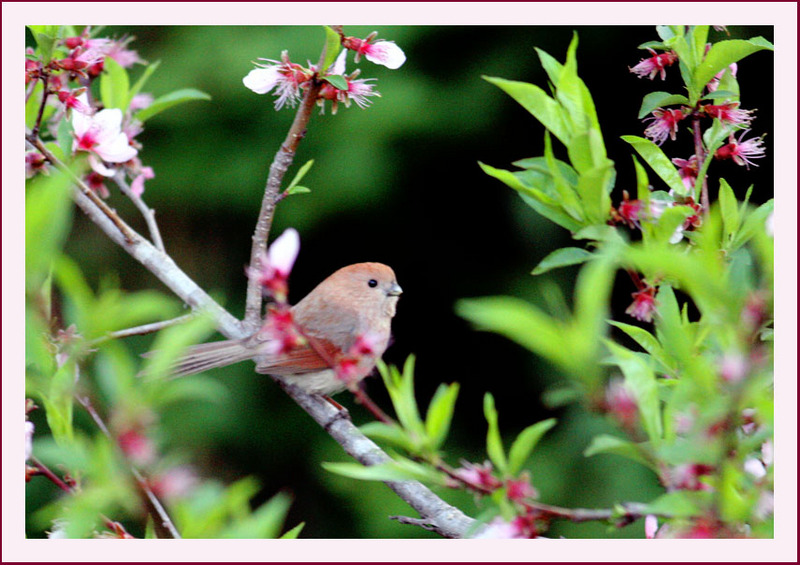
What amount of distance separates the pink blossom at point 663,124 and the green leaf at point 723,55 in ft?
0.17

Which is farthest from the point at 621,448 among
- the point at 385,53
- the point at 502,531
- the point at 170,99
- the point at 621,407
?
the point at 170,99

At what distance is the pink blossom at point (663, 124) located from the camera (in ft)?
4.18

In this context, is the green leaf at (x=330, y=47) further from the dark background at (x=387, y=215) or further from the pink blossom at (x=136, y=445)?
the dark background at (x=387, y=215)

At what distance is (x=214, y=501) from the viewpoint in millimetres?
821

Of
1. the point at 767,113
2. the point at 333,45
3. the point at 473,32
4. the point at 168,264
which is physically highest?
the point at 473,32

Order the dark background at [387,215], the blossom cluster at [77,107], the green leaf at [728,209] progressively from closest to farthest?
1. the green leaf at [728,209]
2. the blossom cluster at [77,107]
3. the dark background at [387,215]

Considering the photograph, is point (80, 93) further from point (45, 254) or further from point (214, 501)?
point (214, 501)

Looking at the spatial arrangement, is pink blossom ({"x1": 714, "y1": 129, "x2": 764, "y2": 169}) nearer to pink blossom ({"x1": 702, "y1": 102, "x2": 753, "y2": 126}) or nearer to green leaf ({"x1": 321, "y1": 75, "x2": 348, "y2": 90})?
pink blossom ({"x1": 702, "y1": 102, "x2": 753, "y2": 126})

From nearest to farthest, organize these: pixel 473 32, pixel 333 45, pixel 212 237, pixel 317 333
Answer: pixel 333 45, pixel 317 333, pixel 473 32, pixel 212 237

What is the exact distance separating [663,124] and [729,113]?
100 mm

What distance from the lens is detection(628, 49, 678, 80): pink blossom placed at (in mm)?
1288

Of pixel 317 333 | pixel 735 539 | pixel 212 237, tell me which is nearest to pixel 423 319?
pixel 212 237

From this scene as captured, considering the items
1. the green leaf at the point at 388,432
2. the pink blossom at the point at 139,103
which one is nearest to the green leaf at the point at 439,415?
the green leaf at the point at 388,432

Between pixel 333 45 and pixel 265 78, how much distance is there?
0.49 ft
